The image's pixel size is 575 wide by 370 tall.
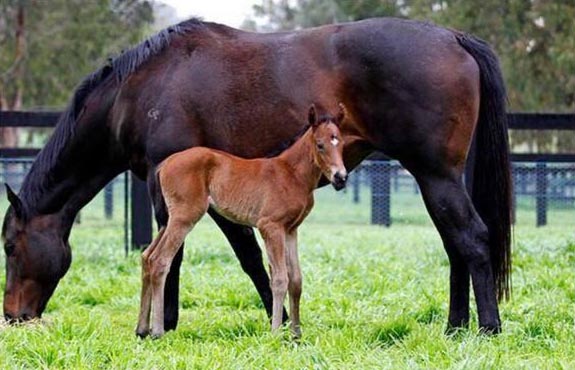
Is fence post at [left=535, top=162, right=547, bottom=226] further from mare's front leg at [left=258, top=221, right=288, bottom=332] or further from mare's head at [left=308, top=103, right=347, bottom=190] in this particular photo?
mare's front leg at [left=258, top=221, right=288, bottom=332]

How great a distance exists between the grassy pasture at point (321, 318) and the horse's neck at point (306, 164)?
813mm

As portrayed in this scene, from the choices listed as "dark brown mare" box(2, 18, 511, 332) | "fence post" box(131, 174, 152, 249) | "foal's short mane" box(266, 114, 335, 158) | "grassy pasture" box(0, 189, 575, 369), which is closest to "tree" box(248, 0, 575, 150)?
"grassy pasture" box(0, 189, 575, 369)

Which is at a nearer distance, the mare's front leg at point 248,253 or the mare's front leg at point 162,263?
the mare's front leg at point 162,263

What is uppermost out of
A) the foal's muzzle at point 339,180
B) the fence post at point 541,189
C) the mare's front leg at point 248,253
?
the foal's muzzle at point 339,180

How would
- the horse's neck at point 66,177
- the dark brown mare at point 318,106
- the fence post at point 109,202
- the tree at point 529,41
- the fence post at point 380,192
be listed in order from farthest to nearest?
the tree at point 529,41 < the fence post at point 109,202 < the fence post at point 380,192 < the horse's neck at point 66,177 < the dark brown mare at point 318,106

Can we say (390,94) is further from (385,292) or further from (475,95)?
(385,292)

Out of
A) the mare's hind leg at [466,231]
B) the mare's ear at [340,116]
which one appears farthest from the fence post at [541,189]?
the mare's ear at [340,116]

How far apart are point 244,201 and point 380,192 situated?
8664 millimetres

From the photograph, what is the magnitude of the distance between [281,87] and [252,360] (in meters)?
1.70

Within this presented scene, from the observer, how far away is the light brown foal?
447cm

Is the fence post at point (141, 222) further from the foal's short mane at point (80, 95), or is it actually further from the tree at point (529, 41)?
the tree at point (529, 41)

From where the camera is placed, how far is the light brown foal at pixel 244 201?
447cm

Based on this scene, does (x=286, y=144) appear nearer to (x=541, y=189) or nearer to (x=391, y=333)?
(x=391, y=333)

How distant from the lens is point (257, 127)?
192 inches
